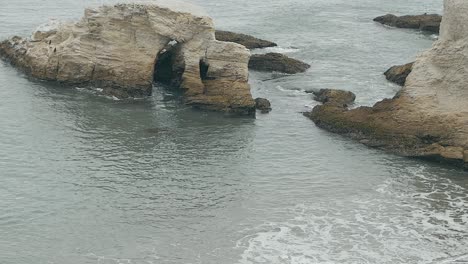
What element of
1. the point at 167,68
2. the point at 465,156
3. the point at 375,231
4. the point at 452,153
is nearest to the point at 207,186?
the point at 375,231

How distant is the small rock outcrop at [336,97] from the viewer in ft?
150

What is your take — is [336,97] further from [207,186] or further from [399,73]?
[207,186]

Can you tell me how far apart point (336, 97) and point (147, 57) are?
11023mm

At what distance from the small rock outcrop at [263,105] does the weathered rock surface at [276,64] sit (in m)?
8.17

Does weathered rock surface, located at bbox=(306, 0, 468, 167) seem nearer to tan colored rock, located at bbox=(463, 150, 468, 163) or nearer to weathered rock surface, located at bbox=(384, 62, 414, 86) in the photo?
tan colored rock, located at bbox=(463, 150, 468, 163)

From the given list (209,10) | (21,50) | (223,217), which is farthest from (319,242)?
(209,10)

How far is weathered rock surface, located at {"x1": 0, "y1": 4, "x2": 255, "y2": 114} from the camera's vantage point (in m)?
45.3

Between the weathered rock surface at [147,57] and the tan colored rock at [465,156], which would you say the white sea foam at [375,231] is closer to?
the tan colored rock at [465,156]

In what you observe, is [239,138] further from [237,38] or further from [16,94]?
[237,38]

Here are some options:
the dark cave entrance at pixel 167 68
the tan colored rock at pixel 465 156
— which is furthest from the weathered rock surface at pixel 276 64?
the tan colored rock at pixel 465 156

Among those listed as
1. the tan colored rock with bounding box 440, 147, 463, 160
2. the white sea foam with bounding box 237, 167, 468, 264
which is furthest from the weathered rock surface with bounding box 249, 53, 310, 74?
the white sea foam with bounding box 237, 167, 468, 264

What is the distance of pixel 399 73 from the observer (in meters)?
51.0

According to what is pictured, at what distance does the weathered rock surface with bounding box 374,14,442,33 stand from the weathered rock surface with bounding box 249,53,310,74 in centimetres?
1682

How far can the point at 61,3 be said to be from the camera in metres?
74.4
